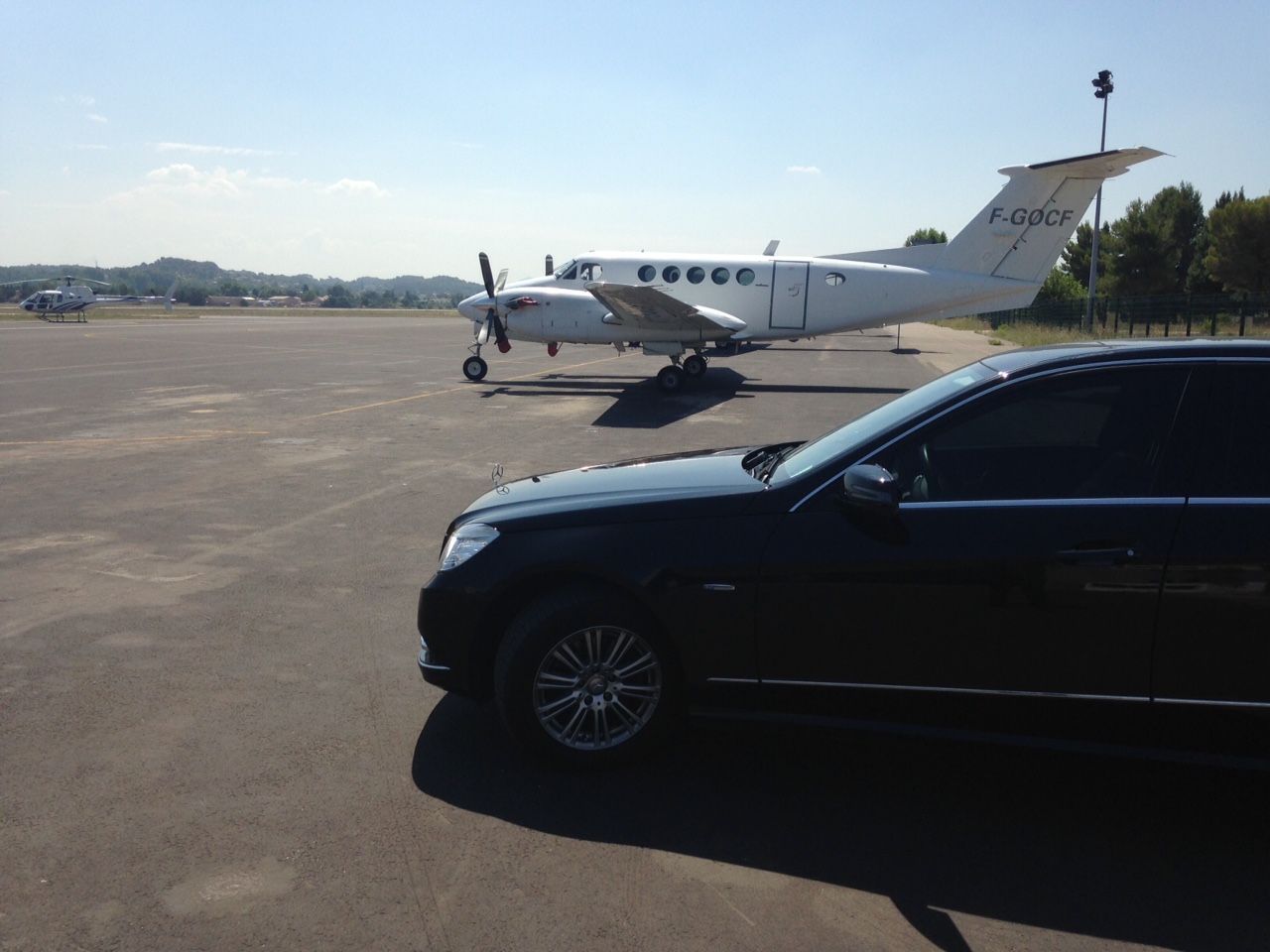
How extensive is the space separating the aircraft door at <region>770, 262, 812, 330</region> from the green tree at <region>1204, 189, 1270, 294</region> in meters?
32.4

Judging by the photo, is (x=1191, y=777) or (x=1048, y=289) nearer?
(x=1191, y=777)

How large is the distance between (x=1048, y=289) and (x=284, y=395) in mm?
60837

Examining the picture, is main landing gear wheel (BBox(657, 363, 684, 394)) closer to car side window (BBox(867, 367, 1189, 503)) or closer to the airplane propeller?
the airplane propeller

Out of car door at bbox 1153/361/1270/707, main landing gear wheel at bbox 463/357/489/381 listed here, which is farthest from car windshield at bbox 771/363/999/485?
main landing gear wheel at bbox 463/357/489/381

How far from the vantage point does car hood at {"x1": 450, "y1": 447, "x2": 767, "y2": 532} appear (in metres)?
4.14

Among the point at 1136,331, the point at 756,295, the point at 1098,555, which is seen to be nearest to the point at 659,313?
the point at 756,295

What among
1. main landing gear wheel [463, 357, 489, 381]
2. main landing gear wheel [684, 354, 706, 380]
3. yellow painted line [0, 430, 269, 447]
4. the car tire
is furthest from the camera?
main landing gear wheel [463, 357, 489, 381]

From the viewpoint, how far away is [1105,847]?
144 inches

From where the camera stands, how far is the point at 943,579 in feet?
12.3

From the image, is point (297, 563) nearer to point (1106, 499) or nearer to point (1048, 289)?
point (1106, 499)

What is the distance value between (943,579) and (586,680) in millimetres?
1516

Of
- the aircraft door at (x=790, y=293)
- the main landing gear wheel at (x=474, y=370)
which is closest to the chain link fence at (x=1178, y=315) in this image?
the aircraft door at (x=790, y=293)

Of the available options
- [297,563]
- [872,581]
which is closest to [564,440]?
[297,563]

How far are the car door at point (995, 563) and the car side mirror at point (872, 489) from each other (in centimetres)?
10
